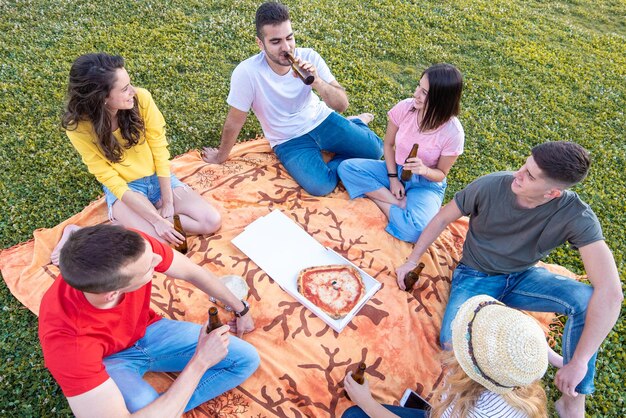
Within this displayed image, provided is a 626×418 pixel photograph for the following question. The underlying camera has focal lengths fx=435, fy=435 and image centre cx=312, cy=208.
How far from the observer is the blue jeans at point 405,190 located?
4914 millimetres

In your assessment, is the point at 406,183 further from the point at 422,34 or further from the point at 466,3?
the point at 466,3

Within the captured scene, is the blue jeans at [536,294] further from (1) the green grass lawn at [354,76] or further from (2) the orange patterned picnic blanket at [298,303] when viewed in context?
(1) the green grass lawn at [354,76]

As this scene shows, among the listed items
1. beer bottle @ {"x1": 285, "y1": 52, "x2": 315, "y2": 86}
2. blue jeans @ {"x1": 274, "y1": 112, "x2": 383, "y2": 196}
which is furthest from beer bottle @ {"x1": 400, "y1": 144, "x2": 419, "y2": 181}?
beer bottle @ {"x1": 285, "y1": 52, "x2": 315, "y2": 86}

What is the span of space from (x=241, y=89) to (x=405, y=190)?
2.28 m

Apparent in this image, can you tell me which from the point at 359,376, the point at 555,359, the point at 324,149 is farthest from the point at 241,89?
the point at 555,359

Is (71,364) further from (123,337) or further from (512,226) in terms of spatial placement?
(512,226)

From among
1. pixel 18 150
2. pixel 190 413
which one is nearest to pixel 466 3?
pixel 18 150

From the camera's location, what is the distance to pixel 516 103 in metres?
7.30

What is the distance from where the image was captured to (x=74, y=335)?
2.81m

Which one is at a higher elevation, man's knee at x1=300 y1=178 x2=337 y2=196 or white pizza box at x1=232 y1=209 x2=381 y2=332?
man's knee at x1=300 y1=178 x2=337 y2=196

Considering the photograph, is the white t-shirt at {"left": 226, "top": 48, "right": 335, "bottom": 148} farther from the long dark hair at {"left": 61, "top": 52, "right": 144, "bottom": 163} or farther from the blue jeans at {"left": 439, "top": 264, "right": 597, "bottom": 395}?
the blue jeans at {"left": 439, "top": 264, "right": 597, "bottom": 395}

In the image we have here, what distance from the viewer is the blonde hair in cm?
264

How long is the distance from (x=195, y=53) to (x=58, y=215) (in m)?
3.72

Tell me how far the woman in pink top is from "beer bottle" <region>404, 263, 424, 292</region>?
1.78 feet
